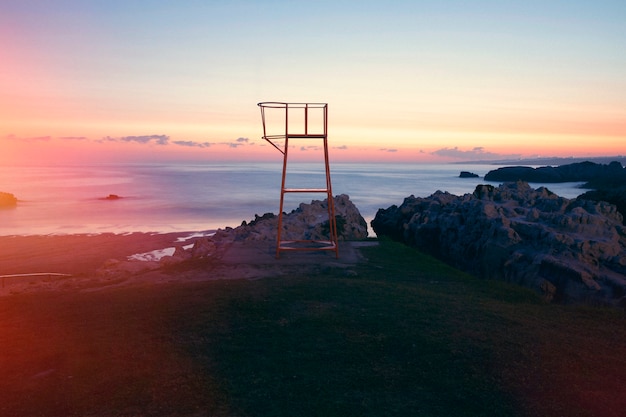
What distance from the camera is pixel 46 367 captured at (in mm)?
7004

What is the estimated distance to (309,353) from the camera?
733 cm

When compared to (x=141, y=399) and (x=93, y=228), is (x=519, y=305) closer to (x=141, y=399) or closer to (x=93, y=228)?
(x=141, y=399)

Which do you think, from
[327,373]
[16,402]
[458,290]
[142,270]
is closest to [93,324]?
[16,402]

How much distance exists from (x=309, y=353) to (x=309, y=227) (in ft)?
50.7

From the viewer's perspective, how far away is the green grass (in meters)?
5.96

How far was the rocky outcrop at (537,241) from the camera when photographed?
36.1 ft

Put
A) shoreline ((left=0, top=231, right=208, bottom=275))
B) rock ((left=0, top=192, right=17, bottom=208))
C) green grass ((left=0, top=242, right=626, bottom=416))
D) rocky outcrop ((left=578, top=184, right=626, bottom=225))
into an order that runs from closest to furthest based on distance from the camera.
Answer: green grass ((left=0, top=242, right=626, bottom=416)) < shoreline ((left=0, top=231, right=208, bottom=275)) < rocky outcrop ((left=578, top=184, right=626, bottom=225)) < rock ((left=0, top=192, right=17, bottom=208))

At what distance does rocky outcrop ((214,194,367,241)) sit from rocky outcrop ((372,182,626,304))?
5162mm

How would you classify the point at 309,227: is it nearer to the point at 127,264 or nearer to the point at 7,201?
the point at 127,264

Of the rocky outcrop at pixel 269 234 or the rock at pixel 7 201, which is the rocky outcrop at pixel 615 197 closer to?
the rocky outcrop at pixel 269 234

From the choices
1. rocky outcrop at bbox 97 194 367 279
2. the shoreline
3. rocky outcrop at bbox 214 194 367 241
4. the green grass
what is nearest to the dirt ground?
the shoreline

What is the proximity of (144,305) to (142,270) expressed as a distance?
4.90 metres

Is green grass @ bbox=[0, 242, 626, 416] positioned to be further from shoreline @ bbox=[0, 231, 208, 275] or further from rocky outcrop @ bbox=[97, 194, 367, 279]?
shoreline @ bbox=[0, 231, 208, 275]

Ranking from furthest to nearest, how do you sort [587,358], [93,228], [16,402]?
1. [93,228]
2. [587,358]
3. [16,402]
